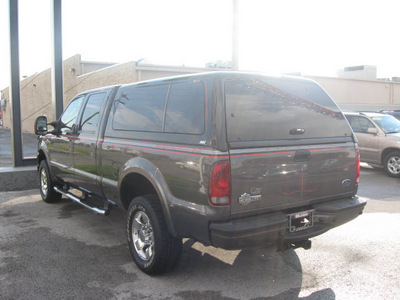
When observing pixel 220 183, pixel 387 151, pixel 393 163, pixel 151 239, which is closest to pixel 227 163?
pixel 220 183

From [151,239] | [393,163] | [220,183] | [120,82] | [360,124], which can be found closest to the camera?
[220,183]

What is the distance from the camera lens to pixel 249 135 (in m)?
3.31

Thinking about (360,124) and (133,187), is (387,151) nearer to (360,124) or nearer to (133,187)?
(360,124)

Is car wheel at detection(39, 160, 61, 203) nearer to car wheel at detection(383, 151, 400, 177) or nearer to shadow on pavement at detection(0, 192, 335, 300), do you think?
shadow on pavement at detection(0, 192, 335, 300)

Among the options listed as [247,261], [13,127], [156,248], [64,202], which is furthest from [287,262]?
[13,127]

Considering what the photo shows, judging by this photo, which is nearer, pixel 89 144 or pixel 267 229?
pixel 267 229

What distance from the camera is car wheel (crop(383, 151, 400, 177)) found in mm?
9508

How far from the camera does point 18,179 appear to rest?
798 centimetres

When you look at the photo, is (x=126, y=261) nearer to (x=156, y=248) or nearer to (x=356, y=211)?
(x=156, y=248)

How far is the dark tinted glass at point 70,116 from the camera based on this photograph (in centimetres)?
570

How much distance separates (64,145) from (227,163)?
356 cm

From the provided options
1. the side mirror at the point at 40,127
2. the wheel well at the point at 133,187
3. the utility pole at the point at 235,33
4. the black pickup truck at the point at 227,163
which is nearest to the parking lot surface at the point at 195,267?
the black pickup truck at the point at 227,163

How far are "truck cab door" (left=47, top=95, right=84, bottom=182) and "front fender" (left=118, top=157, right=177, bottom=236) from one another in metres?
1.98

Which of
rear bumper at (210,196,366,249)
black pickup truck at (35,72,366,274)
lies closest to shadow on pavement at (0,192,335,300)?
black pickup truck at (35,72,366,274)
